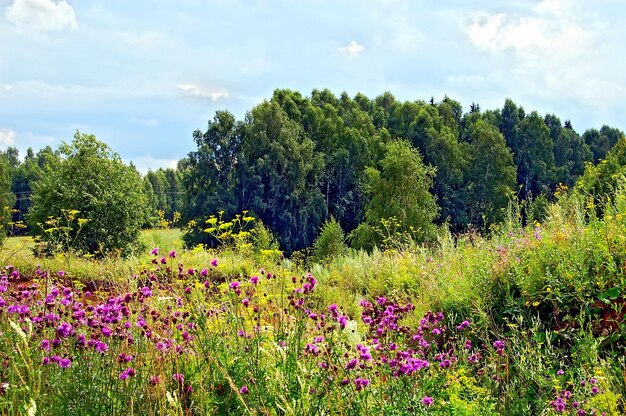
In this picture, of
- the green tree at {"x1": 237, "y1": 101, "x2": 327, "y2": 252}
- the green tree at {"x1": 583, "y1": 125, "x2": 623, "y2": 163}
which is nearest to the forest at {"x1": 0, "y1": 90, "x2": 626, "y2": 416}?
the green tree at {"x1": 237, "y1": 101, "x2": 327, "y2": 252}

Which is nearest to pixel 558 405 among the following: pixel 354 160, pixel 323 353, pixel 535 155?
pixel 323 353

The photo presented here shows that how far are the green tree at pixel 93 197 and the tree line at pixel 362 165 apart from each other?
0.67 meters

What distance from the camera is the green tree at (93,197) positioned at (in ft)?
62.7

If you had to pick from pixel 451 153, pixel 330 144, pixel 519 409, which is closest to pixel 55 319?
pixel 519 409

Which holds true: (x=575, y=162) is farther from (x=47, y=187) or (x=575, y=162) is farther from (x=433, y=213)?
(x=47, y=187)

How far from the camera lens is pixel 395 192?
26.0 metres

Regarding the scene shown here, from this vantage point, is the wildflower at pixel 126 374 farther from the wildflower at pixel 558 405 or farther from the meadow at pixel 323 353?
the wildflower at pixel 558 405

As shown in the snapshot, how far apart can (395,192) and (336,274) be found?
18296mm

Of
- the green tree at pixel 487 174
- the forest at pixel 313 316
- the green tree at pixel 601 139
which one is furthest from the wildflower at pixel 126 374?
the green tree at pixel 601 139

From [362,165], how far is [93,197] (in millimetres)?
23888

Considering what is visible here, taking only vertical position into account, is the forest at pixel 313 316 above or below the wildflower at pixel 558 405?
above

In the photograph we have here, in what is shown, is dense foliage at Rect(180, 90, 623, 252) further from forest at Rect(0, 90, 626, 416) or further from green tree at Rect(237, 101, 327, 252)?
forest at Rect(0, 90, 626, 416)

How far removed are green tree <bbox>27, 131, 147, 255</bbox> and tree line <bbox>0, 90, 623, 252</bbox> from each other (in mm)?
665

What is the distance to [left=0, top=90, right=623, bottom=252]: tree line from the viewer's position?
26703 millimetres
